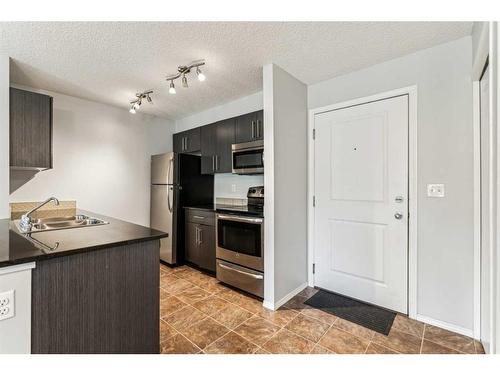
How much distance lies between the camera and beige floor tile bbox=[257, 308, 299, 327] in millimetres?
2045

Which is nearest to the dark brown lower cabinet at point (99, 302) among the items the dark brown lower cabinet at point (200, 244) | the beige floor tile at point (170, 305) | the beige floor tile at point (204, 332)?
the beige floor tile at point (204, 332)

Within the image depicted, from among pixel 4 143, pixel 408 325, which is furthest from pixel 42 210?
pixel 408 325

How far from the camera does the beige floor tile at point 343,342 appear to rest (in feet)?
5.51

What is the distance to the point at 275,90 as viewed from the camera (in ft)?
7.50

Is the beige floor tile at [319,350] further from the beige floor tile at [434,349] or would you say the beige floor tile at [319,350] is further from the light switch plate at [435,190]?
the light switch plate at [435,190]

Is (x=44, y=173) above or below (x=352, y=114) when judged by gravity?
below

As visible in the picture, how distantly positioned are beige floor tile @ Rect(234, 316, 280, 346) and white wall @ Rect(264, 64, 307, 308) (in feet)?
0.86

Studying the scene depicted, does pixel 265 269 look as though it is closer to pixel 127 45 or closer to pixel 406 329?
pixel 406 329

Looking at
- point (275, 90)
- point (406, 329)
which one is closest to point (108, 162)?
point (275, 90)

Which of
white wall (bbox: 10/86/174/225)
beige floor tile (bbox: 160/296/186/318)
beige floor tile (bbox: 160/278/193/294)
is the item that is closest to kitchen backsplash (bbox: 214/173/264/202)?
white wall (bbox: 10/86/174/225)

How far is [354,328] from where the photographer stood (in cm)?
194

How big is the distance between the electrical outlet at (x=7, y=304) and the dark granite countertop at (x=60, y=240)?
5.1 inches

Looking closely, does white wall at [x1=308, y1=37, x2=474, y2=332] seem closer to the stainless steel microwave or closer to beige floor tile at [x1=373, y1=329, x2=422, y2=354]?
beige floor tile at [x1=373, y1=329, x2=422, y2=354]
